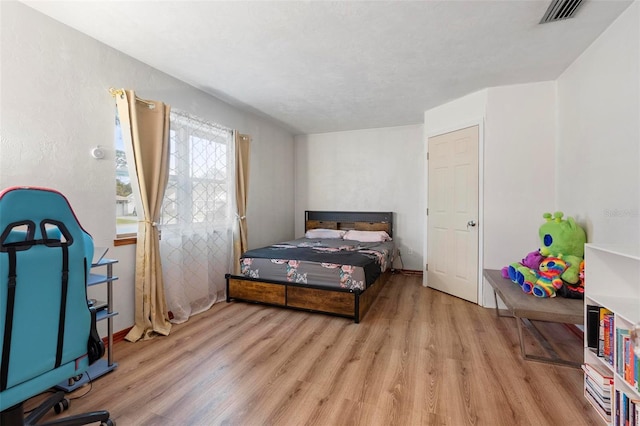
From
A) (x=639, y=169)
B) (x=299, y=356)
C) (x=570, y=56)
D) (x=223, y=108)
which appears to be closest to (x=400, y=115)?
(x=570, y=56)

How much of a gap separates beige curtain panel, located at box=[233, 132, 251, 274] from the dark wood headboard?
69.3 inches

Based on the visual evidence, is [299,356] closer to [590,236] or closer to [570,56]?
[590,236]

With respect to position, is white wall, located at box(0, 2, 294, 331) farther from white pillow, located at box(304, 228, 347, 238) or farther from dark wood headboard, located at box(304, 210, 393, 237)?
dark wood headboard, located at box(304, 210, 393, 237)

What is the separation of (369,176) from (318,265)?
2.52 meters

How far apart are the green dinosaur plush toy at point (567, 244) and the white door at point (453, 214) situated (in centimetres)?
81

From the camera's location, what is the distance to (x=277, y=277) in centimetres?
310

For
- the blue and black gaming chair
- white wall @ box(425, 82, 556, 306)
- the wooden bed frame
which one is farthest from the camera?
white wall @ box(425, 82, 556, 306)

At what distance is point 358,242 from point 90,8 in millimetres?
3687

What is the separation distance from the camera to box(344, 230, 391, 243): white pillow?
168 inches

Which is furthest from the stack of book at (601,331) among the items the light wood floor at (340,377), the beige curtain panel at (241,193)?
the beige curtain panel at (241,193)

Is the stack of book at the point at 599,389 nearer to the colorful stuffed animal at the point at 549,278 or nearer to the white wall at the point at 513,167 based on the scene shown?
the colorful stuffed animal at the point at 549,278

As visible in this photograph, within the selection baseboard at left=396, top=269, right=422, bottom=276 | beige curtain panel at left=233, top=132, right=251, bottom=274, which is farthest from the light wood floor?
baseboard at left=396, top=269, right=422, bottom=276

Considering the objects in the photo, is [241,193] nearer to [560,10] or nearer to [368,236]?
[368,236]

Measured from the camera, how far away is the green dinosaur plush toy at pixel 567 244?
2223 millimetres
